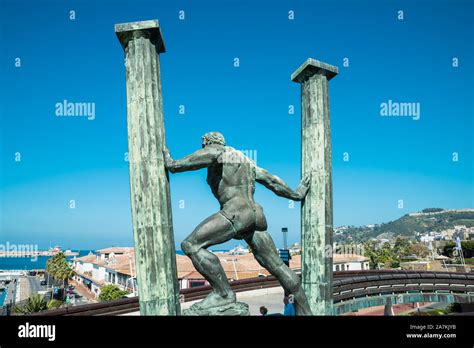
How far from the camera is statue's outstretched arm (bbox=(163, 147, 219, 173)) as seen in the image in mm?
4727

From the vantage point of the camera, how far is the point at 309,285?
562 cm

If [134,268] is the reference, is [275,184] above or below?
above

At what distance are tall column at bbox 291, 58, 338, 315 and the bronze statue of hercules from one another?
17.5 inches

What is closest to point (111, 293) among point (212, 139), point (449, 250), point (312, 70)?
point (212, 139)

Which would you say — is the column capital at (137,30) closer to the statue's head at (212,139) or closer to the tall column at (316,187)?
the statue's head at (212,139)

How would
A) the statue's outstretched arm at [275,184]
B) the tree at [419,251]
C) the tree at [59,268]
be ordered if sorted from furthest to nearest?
the tree at [419,251] → the tree at [59,268] → the statue's outstretched arm at [275,184]

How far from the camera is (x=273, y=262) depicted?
5.13m

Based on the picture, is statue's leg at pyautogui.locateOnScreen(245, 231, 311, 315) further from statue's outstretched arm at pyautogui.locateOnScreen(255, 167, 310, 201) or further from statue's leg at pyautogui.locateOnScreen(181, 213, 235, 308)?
statue's outstretched arm at pyautogui.locateOnScreen(255, 167, 310, 201)

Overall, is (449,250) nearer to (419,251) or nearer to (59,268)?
(419,251)

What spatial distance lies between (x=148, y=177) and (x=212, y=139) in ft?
3.15

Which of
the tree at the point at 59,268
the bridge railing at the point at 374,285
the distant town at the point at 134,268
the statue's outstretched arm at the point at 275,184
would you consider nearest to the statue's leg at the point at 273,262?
the statue's outstretched arm at the point at 275,184

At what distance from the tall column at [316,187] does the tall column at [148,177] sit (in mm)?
2016

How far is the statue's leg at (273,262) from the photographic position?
5062 mm
